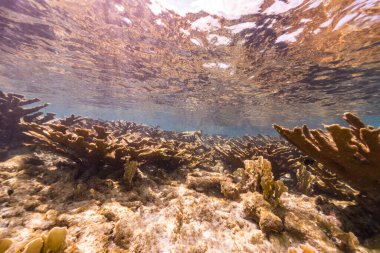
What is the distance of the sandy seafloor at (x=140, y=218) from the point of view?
2547 mm

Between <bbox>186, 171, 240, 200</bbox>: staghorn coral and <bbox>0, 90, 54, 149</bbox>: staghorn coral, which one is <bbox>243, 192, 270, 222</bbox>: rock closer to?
<bbox>186, 171, 240, 200</bbox>: staghorn coral

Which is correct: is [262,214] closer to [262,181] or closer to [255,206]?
[255,206]

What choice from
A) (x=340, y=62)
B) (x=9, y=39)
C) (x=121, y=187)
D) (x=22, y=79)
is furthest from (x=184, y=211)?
(x=22, y=79)

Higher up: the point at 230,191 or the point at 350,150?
the point at 350,150

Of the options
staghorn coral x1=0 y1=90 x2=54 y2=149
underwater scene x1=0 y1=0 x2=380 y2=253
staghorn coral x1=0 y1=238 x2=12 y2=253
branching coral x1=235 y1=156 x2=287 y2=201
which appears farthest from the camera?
staghorn coral x1=0 y1=90 x2=54 y2=149

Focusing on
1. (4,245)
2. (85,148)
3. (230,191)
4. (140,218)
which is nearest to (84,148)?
(85,148)

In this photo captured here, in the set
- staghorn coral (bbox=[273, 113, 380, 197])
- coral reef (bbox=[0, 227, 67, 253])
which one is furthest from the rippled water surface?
coral reef (bbox=[0, 227, 67, 253])

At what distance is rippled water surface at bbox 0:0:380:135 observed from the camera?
9.71 meters

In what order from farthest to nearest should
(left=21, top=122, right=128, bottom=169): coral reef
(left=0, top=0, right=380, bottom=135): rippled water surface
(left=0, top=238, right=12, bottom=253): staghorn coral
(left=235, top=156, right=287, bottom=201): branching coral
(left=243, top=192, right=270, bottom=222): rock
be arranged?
(left=0, top=0, right=380, bottom=135): rippled water surface < (left=21, top=122, right=128, bottom=169): coral reef < (left=235, top=156, right=287, bottom=201): branching coral < (left=243, top=192, right=270, bottom=222): rock < (left=0, top=238, right=12, bottom=253): staghorn coral

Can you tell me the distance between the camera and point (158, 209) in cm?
334

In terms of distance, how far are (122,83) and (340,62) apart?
72.3 feet

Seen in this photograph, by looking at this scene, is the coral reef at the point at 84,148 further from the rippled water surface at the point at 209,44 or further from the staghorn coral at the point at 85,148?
the rippled water surface at the point at 209,44

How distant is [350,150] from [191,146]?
16.6ft

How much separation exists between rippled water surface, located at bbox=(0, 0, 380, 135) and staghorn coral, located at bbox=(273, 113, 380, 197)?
8.56m
